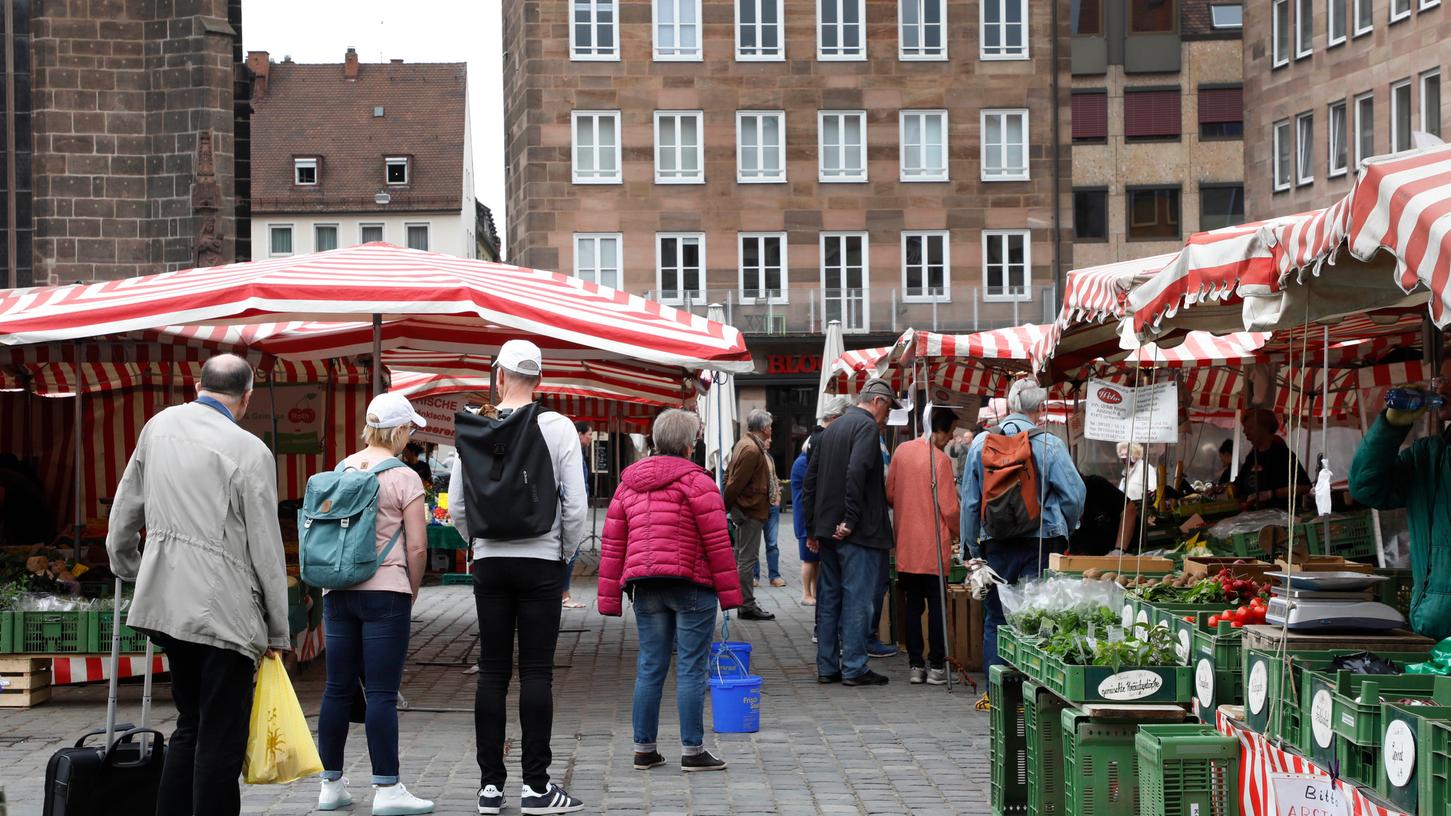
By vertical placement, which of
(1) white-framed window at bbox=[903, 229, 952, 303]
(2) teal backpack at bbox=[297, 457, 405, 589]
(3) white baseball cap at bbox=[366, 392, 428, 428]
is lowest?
(2) teal backpack at bbox=[297, 457, 405, 589]

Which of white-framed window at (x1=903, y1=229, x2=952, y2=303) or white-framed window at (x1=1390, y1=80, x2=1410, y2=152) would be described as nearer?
white-framed window at (x1=1390, y1=80, x2=1410, y2=152)

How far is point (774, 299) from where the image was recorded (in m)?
42.7

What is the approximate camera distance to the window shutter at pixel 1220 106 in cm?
5072

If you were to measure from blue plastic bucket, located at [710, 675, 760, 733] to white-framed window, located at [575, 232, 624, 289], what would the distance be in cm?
3248

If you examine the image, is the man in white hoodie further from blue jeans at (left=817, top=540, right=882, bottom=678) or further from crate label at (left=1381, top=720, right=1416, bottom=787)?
blue jeans at (left=817, top=540, right=882, bottom=678)

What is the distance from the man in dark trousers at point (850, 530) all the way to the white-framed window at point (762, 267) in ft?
102

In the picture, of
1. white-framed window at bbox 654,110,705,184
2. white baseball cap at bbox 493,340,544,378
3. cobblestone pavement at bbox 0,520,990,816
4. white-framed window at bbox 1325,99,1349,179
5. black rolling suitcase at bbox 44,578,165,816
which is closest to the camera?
black rolling suitcase at bbox 44,578,165,816

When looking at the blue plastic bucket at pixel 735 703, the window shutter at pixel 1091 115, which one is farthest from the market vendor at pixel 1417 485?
the window shutter at pixel 1091 115

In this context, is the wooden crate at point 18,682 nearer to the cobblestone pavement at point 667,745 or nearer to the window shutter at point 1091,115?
the cobblestone pavement at point 667,745

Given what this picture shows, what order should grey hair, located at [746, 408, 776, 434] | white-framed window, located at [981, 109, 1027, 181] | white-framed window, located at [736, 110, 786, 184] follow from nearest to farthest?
grey hair, located at [746, 408, 776, 434] < white-framed window, located at [736, 110, 786, 184] < white-framed window, located at [981, 109, 1027, 181]

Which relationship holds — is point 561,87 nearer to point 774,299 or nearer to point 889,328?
point 774,299

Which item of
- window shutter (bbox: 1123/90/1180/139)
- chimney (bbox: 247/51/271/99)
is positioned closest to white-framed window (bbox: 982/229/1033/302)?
window shutter (bbox: 1123/90/1180/139)

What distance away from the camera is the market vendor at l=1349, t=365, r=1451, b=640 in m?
6.36

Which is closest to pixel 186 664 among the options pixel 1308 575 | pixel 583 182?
pixel 1308 575
